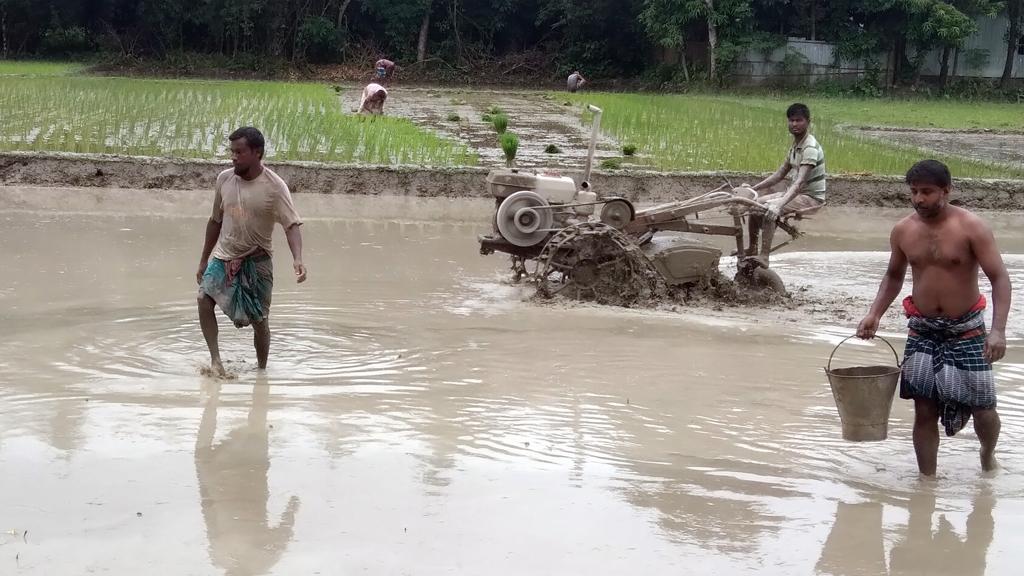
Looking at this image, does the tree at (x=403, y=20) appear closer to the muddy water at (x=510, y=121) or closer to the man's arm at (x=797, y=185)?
the muddy water at (x=510, y=121)

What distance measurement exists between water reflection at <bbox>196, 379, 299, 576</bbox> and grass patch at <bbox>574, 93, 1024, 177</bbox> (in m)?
8.47

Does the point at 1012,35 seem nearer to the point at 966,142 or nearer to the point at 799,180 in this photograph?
the point at 966,142

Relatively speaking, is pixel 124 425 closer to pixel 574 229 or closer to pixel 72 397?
pixel 72 397

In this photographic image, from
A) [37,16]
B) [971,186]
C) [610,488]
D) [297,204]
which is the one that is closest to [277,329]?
[610,488]

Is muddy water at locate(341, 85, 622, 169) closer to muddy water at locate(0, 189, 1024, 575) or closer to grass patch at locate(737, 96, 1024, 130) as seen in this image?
grass patch at locate(737, 96, 1024, 130)

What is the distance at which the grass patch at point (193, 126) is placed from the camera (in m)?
12.6

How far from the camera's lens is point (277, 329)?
667 centimetres

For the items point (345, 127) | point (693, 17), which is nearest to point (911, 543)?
point (345, 127)

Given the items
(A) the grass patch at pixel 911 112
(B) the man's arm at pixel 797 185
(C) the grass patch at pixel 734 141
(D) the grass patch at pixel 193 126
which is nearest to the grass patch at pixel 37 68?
(D) the grass patch at pixel 193 126

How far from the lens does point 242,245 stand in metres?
5.59

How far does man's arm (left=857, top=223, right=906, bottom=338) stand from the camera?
170 inches

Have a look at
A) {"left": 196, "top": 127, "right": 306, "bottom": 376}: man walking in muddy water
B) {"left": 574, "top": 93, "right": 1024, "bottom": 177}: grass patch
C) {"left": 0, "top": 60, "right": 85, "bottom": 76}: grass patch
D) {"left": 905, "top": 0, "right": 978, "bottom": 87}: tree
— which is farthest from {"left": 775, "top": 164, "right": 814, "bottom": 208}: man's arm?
{"left": 905, "top": 0, "right": 978, "bottom": 87}: tree

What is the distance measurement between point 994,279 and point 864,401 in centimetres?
61

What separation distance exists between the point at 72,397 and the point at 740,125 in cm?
1387
